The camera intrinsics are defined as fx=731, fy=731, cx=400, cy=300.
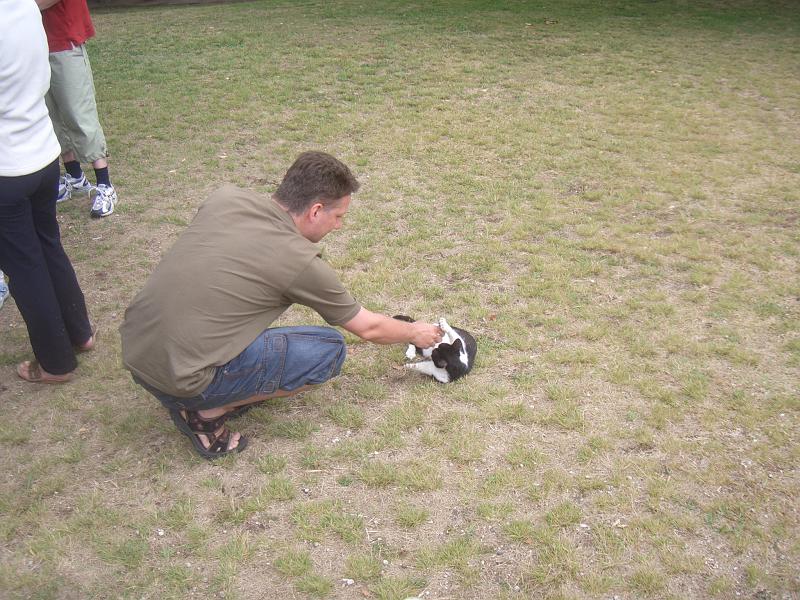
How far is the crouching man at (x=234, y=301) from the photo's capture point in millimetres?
2830

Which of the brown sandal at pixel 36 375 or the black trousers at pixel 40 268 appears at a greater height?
the black trousers at pixel 40 268

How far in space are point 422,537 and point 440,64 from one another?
748cm

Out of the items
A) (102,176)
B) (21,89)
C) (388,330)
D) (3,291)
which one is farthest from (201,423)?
(102,176)

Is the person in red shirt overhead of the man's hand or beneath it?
overhead

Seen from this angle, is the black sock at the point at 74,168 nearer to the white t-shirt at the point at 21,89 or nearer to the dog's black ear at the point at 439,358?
the white t-shirt at the point at 21,89

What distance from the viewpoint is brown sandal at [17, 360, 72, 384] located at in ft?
12.0

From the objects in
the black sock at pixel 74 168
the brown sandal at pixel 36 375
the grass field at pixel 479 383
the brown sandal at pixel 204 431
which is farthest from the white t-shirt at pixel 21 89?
the black sock at pixel 74 168

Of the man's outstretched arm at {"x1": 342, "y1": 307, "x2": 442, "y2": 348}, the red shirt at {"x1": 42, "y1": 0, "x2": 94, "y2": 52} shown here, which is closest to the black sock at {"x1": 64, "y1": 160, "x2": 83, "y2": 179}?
Result: the red shirt at {"x1": 42, "y1": 0, "x2": 94, "y2": 52}

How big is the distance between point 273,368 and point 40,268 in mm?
1238

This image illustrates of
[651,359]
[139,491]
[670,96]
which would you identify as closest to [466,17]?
[670,96]

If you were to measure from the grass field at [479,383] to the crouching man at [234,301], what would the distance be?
36 cm

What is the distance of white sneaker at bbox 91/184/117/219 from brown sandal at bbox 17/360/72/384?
1.96 meters

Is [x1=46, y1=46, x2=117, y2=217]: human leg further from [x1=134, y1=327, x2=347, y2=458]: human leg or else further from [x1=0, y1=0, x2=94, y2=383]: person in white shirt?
[x1=134, y1=327, x2=347, y2=458]: human leg

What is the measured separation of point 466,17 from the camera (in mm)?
11797
